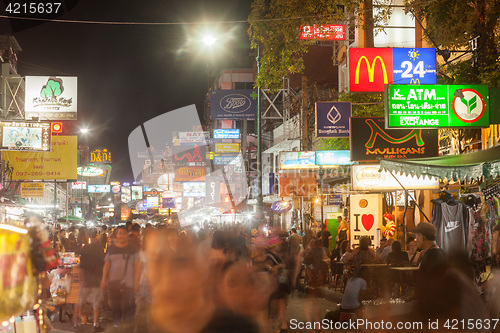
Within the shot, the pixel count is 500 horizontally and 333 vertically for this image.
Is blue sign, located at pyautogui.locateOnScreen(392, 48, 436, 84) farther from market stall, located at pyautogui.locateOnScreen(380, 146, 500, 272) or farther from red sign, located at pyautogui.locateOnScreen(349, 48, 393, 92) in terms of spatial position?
market stall, located at pyautogui.locateOnScreen(380, 146, 500, 272)

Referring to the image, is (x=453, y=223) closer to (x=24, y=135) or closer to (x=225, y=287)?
(x=225, y=287)

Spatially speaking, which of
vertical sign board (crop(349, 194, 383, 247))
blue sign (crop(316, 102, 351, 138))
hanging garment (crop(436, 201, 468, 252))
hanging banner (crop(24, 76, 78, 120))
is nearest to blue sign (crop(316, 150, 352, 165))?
blue sign (crop(316, 102, 351, 138))

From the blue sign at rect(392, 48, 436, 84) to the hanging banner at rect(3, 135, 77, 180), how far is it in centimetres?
2253

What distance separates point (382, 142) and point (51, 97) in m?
19.9

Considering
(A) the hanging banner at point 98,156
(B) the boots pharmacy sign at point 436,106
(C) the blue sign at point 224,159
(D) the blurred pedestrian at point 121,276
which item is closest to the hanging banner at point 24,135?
(D) the blurred pedestrian at point 121,276

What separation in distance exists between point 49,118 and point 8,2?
48.6 ft

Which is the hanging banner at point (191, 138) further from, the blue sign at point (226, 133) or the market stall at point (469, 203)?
the market stall at point (469, 203)

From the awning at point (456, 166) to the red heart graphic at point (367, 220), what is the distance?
10.6 metres

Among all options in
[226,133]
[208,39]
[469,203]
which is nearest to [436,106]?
[469,203]

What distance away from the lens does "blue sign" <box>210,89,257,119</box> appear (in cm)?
3725

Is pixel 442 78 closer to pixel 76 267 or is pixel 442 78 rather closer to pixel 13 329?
pixel 76 267

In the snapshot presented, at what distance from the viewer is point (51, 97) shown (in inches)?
1176

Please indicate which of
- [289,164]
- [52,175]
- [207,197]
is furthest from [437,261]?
[207,197]

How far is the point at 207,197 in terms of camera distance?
52.9 metres
